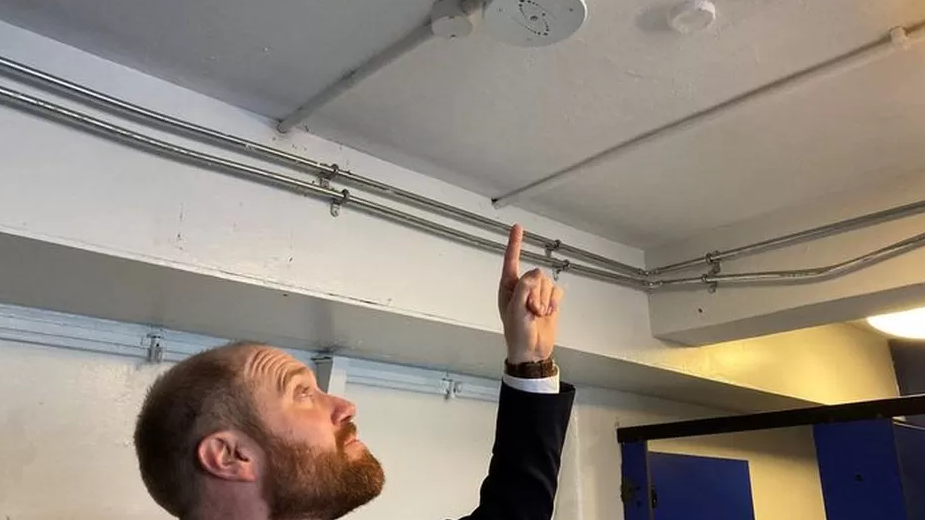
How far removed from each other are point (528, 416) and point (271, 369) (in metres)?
0.32

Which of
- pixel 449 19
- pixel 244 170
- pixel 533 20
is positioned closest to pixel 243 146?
pixel 244 170

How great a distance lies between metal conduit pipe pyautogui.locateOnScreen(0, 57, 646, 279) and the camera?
1.13m

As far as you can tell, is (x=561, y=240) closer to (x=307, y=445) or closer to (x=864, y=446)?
(x=864, y=446)

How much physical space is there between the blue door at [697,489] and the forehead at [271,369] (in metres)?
1.53

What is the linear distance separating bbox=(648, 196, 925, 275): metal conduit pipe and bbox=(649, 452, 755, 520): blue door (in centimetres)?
62

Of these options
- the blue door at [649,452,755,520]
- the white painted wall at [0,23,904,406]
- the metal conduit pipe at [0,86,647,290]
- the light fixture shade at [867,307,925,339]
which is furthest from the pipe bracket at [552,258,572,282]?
the light fixture shade at [867,307,925,339]

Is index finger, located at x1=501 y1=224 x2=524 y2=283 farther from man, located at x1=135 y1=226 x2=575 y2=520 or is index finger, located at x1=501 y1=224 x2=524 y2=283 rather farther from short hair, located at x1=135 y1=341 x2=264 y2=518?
short hair, located at x1=135 y1=341 x2=264 y2=518

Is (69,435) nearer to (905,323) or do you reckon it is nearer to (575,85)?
(575,85)

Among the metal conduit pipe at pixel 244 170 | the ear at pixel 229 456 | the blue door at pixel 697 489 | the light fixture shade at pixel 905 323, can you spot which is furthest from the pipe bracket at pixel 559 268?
the ear at pixel 229 456

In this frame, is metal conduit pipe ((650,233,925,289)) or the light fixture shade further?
the light fixture shade

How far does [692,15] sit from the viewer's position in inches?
44.9

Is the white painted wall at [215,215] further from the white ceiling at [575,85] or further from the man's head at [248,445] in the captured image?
the man's head at [248,445]

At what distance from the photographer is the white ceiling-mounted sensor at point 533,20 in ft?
3.47

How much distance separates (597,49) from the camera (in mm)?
1230
